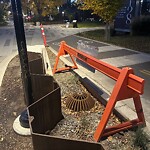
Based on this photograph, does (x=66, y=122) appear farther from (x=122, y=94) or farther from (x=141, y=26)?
(x=141, y=26)

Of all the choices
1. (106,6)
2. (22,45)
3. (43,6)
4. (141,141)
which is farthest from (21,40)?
(43,6)

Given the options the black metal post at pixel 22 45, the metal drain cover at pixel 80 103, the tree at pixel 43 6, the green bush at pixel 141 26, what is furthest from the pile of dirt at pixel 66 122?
the tree at pixel 43 6

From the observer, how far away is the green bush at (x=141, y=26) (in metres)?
13.9

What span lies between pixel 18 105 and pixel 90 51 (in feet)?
7.87

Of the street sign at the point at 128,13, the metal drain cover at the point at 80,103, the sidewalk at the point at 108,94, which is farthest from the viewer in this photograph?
the street sign at the point at 128,13

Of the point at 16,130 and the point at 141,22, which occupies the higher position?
the point at 141,22

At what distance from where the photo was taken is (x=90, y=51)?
5.54 meters

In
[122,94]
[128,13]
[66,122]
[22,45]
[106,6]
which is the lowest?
[66,122]

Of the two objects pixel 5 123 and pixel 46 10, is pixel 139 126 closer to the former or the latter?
pixel 5 123

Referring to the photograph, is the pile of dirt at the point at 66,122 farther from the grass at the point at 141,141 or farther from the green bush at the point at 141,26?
the green bush at the point at 141,26

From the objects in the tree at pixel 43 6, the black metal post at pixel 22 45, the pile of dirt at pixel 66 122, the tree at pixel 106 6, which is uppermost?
the tree at pixel 43 6

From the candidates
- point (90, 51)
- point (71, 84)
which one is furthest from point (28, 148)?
point (90, 51)

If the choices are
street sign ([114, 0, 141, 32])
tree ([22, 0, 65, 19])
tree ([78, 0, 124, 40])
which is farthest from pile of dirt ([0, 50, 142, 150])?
tree ([22, 0, 65, 19])

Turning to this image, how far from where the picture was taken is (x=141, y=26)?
14.2 m
